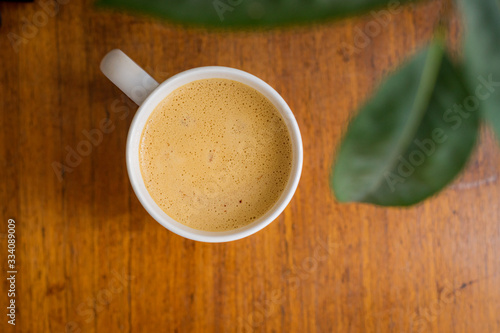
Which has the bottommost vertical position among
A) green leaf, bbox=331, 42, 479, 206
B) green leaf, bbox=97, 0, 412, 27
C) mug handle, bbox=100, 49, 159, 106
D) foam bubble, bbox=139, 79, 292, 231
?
green leaf, bbox=331, 42, 479, 206

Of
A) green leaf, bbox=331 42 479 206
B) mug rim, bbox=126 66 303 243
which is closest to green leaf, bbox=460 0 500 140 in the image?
green leaf, bbox=331 42 479 206

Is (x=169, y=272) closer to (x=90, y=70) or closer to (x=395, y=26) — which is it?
(x=90, y=70)

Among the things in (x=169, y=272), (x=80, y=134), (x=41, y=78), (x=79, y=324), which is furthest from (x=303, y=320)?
(x=41, y=78)

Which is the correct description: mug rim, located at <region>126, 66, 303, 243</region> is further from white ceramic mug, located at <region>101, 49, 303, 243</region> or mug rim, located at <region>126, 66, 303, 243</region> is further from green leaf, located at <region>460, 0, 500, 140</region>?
green leaf, located at <region>460, 0, 500, 140</region>

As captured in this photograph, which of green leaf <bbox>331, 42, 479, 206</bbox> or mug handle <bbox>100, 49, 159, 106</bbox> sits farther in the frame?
mug handle <bbox>100, 49, 159, 106</bbox>

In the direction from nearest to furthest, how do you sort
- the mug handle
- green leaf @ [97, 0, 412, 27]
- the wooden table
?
green leaf @ [97, 0, 412, 27] → the mug handle → the wooden table

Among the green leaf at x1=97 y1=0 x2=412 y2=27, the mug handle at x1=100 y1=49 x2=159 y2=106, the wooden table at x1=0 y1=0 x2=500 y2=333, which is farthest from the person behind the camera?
the wooden table at x1=0 y1=0 x2=500 y2=333
